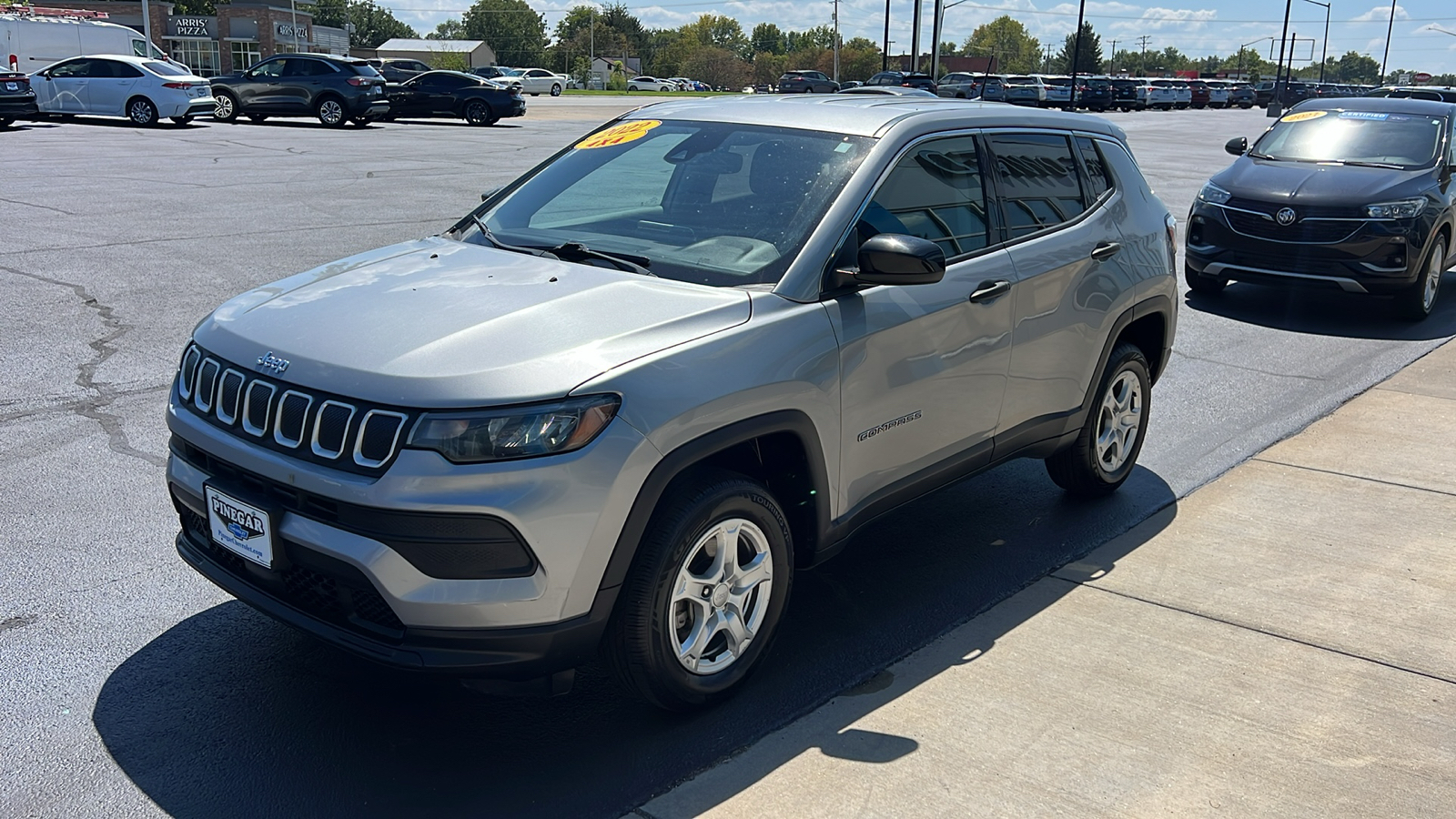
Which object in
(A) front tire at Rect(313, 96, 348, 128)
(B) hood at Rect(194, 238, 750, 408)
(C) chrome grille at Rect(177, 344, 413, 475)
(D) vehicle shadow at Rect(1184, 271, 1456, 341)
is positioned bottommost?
(D) vehicle shadow at Rect(1184, 271, 1456, 341)

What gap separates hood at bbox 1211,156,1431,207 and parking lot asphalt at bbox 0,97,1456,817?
1.04m

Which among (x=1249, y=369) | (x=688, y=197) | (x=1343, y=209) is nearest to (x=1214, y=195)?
(x=1343, y=209)

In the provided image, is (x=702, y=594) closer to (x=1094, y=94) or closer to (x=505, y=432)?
(x=505, y=432)

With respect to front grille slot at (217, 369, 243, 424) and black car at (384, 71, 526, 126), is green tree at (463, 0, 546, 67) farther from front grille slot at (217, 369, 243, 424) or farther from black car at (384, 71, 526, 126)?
front grille slot at (217, 369, 243, 424)

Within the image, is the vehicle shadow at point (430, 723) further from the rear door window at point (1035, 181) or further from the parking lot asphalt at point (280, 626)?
the rear door window at point (1035, 181)

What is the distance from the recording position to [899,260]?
3.72 metres

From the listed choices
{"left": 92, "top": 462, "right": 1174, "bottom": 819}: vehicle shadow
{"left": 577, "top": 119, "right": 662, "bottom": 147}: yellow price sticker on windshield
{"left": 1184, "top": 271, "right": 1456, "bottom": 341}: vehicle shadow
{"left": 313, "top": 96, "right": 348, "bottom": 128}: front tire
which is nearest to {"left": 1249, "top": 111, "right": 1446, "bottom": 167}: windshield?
{"left": 1184, "top": 271, "right": 1456, "bottom": 341}: vehicle shadow

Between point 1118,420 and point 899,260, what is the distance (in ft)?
7.77

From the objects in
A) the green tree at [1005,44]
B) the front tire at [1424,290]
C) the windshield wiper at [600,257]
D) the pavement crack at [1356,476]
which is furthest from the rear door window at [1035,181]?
the green tree at [1005,44]

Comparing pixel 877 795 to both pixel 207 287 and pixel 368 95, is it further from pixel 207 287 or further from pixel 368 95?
pixel 368 95

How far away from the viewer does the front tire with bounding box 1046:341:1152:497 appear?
540 cm

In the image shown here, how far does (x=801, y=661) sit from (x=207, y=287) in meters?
6.61

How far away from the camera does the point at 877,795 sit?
326 cm

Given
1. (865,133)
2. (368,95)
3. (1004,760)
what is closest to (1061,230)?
(865,133)
